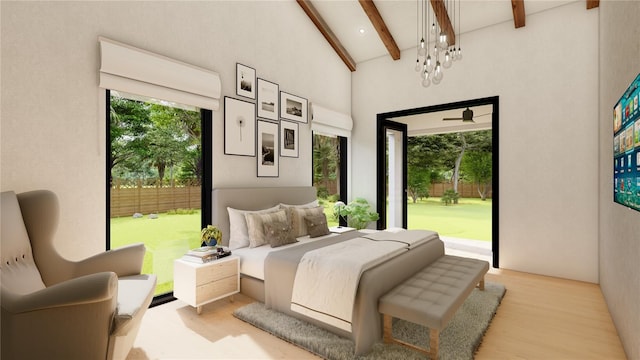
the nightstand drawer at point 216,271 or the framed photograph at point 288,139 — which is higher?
the framed photograph at point 288,139

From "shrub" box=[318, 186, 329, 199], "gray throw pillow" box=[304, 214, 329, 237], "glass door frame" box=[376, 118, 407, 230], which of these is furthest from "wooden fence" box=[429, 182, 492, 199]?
"gray throw pillow" box=[304, 214, 329, 237]

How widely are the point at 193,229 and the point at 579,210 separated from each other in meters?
4.65

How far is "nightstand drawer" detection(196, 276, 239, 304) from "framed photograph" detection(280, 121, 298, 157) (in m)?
1.97

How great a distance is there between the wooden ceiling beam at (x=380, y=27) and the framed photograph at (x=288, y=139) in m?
1.90

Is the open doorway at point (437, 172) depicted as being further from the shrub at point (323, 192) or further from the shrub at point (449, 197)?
the shrub at point (323, 192)

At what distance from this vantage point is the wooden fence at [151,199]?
287cm

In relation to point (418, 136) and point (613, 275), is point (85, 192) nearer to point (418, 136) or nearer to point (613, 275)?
point (613, 275)

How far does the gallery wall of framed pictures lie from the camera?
3.69m

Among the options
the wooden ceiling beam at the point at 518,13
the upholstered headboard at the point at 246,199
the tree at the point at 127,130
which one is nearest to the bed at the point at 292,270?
the upholstered headboard at the point at 246,199

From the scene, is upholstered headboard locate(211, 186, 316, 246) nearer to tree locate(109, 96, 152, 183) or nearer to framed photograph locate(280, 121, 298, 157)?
framed photograph locate(280, 121, 298, 157)

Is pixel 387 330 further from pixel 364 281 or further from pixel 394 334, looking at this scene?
pixel 364 281

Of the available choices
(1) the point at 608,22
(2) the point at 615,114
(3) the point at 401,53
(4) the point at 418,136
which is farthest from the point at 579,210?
(4) the point at 418,136

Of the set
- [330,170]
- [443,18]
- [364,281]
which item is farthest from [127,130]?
[443,18]

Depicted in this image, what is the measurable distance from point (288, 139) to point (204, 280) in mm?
2351
